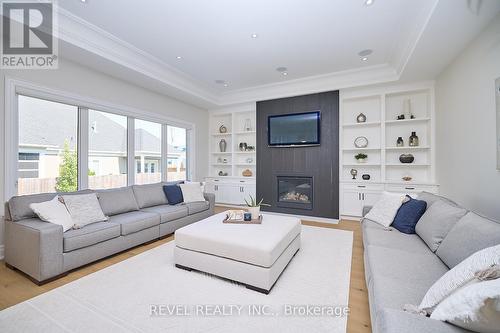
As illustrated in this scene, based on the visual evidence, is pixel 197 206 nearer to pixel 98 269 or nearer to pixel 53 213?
pixel 98 269

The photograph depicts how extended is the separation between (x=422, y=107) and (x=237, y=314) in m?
4.92

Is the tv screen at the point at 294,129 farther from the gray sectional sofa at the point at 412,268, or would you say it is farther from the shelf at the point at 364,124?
the gray sectional sofa at the point at 412,268

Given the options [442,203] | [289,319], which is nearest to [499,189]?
[442,203]

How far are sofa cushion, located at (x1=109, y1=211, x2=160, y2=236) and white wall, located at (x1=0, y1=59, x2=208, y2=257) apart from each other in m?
1.30

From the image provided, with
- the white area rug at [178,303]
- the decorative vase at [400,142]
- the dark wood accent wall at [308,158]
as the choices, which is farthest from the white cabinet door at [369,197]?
the white area rug at [178,303]

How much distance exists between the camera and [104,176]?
3.96 meters

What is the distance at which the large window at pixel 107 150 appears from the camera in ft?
12.4

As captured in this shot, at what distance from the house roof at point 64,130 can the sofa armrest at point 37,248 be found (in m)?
1.31

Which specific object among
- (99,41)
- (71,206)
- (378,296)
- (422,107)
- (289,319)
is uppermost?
(99,41)

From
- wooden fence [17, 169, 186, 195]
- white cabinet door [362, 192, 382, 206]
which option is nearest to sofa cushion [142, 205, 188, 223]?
wooden fence [17, 169, 186, 195]

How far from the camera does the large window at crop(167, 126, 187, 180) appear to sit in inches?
211

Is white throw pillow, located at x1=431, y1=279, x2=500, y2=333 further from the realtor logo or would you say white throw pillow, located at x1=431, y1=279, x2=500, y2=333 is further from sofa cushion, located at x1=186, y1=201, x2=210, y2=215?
the realtor logo

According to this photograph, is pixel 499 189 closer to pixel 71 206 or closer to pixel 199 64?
pixel 199 64

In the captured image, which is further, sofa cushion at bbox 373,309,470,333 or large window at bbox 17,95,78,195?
large window at bbox 17,95,78,195
